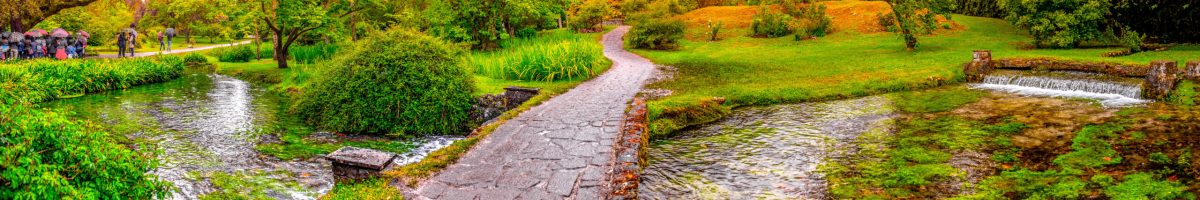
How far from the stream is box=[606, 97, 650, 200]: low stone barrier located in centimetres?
345

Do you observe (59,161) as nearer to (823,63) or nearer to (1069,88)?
(1069,88)

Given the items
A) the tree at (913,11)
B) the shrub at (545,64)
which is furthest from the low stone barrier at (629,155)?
the tree at (913,11)

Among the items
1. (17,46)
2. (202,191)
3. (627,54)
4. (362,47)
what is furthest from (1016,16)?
(17,46)

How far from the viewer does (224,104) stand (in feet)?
55.3

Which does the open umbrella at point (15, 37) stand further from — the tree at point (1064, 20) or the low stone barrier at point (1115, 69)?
the tree at point (1064, 20)

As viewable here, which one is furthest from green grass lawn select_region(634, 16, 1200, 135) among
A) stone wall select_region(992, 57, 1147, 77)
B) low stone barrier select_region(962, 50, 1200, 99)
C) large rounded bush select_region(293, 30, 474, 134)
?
large rounded bush select_region(293, 30, 474, 134)

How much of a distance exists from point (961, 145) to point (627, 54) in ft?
65.1

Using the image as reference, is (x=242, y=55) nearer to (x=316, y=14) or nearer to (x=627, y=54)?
(x=316, y=14)

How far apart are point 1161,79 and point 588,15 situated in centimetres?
3503

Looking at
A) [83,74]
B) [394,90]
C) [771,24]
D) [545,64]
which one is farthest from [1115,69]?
[83,74]

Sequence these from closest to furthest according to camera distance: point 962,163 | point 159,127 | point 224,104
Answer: point 962,163, point 159,127, point 224,104

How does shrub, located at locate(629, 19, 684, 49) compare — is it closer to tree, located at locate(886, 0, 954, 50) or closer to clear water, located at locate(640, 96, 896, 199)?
tree, located at locate(886, 0, 954, 50)

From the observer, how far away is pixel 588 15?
4625cm

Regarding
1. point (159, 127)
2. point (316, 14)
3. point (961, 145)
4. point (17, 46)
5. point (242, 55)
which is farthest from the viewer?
point (242, 55)
